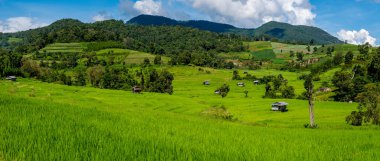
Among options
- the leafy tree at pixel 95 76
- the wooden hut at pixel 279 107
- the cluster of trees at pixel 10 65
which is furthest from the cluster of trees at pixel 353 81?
the cluster of trees at pixel 10 65

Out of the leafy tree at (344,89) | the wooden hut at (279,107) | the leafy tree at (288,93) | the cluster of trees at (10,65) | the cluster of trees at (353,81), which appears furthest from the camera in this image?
the cluster of trees at (10,65)

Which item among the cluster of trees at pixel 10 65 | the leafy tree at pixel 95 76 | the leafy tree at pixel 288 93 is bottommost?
the leafy tree at pixel 288 93

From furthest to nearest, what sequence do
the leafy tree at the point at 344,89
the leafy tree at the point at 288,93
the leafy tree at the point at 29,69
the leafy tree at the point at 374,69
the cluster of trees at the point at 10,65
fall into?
the leafy tree at the point at 29,69, the cluster of trees at the point at 10,65, the leafy tree at the point at 374,69, the leafy tree at the point at 288,93, the leafy tree at the point at 344,89

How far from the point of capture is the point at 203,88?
533 feet

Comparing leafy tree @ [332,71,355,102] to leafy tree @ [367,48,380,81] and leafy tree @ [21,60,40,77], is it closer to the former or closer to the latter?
leafy tree @ [367,48,380,81]

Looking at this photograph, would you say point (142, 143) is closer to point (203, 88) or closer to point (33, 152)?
point (33, 152)

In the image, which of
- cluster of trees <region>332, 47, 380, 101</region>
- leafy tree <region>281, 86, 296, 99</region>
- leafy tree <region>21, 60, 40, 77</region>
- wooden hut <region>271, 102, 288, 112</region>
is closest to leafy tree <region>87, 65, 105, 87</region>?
leafy tree <region>21, 60, 40, 77</region>

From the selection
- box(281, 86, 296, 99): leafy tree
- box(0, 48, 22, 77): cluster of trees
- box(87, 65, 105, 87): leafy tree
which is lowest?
box(281, 86, 296, 99): leafy tree

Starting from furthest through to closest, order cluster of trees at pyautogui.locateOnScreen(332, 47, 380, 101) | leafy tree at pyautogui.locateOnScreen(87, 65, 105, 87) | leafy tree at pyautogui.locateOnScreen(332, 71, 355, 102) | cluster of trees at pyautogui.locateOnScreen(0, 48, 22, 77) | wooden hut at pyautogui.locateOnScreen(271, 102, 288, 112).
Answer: leafy tree at pyautogui.locateOnScreen(87, 65, 105, 87) < cluster of trees at pyautogui.locateOnScreen(0, 48, 22, 77) < cluster of trees at pyautogui.locateOnScreen(332, 47, 380, 101) < leafy tree at pyautogui.locateOnScreen(332, 71, 355, 102) < wooden hut at pyautogui.locateOnScreen(271, 102, 288, 112)

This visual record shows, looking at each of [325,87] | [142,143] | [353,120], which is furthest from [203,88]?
[142,143]

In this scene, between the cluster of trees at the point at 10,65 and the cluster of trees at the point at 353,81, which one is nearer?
the cluster of trees at the point at 353,81

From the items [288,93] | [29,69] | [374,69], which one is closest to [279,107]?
[288,93]

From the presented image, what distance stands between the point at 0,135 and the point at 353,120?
172 feet

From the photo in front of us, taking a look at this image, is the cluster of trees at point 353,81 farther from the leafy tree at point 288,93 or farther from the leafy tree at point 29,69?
the leafy tree at point 29,69
